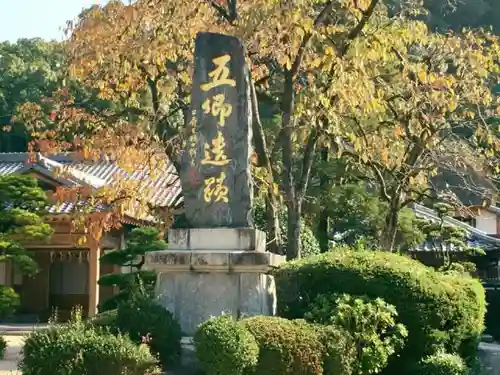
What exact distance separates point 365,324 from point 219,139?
287 cm

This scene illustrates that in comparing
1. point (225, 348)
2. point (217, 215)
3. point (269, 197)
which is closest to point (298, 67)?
point (269, 197)

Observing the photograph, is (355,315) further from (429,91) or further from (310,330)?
(429,91)

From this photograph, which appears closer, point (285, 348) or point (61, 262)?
point (285, 348)

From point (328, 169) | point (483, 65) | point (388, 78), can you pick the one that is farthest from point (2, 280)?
point (483, 65)

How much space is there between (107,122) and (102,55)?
214cm

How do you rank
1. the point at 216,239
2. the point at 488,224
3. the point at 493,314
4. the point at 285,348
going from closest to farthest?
the point at 285,348
the point at 216,239
the point at 493,314
the point at 488,224

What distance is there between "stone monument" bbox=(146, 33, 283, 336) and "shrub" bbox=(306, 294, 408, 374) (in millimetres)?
733

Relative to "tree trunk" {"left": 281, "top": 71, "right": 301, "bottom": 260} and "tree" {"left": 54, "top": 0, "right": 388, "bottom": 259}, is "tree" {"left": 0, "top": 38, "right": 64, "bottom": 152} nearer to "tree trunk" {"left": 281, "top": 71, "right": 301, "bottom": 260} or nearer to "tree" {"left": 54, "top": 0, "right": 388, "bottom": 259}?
"tree" {"left": 54, "top": 0, "right": 388, "bottom": 259}

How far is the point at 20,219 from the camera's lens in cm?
2278

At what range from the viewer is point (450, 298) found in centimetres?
1009

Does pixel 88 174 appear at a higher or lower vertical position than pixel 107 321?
higher

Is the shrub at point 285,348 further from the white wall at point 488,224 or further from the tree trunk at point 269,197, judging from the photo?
the white wall at point 488,224

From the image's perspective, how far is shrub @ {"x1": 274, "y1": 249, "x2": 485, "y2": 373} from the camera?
9578 mm

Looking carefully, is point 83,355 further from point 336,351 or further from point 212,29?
point 212,29
